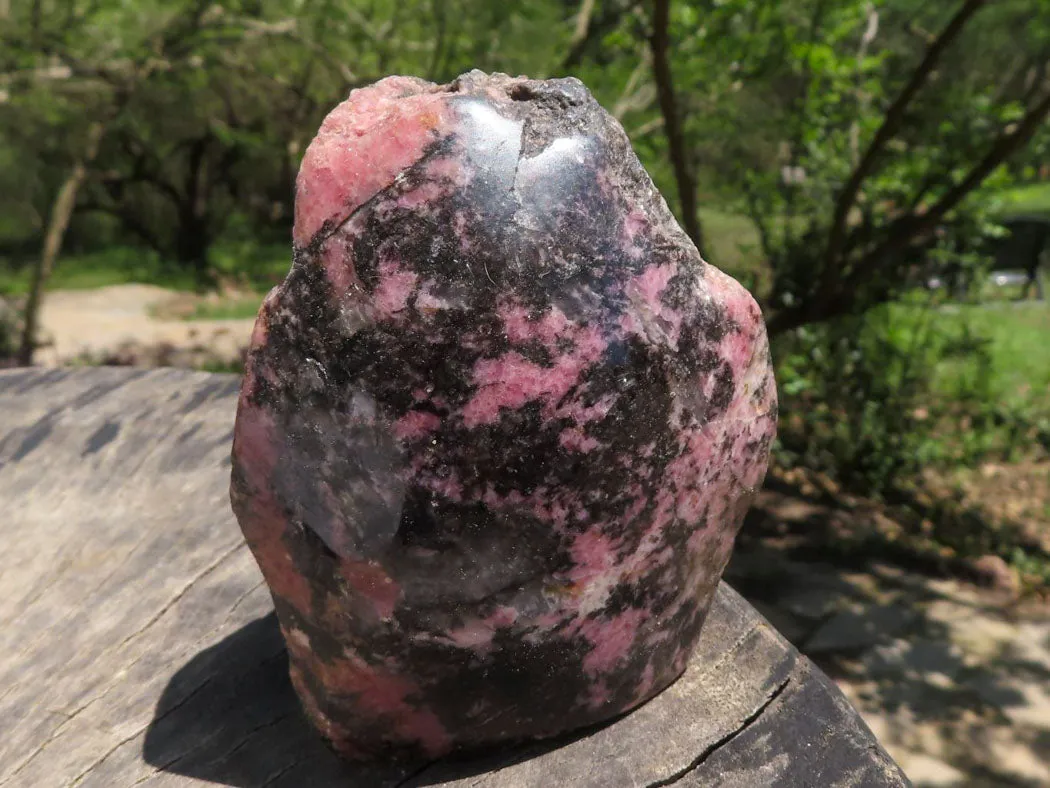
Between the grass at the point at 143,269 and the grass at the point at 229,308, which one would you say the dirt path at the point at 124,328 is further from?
the grass at the point at 143,269

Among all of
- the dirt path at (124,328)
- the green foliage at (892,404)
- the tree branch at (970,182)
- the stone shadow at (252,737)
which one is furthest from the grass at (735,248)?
the dirt path at (124,328)

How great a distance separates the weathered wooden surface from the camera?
4.31 ft

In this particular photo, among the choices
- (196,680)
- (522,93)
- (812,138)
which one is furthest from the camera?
(812,138)

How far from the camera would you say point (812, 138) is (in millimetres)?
3623

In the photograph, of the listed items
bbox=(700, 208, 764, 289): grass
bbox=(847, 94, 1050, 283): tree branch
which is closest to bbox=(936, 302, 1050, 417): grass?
bbox=(847, 94, 1050, 283): tree branch

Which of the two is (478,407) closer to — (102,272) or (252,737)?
(252,737)

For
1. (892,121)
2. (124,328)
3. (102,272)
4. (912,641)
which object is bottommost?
(102,272)

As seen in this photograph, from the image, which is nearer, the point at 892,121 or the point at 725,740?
the point at 725,740

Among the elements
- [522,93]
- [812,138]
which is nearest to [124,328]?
[812,138]

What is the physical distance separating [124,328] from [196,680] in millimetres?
7360

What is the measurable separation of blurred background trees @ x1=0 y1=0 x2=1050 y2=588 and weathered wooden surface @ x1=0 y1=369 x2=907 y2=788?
5.90 feet

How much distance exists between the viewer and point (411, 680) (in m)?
1.26

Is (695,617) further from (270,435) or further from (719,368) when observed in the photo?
(270,435)

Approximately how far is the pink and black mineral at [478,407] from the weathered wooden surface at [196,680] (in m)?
0.14
